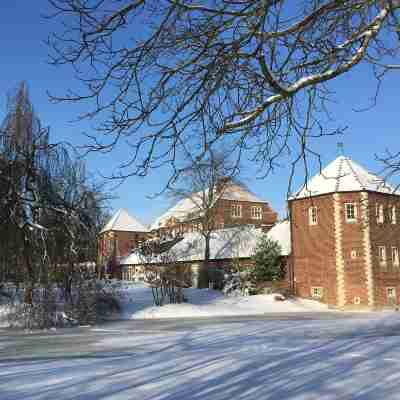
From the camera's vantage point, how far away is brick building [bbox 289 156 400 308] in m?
33.8

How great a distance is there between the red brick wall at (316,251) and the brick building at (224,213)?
333 inches

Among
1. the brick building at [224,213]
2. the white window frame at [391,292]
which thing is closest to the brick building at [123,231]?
the brick building at [224,213]

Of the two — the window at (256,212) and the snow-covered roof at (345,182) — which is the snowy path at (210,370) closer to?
the snow-covered roof at (345,182)

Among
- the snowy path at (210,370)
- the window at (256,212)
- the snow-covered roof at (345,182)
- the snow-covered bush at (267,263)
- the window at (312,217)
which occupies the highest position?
the window at (256,212)

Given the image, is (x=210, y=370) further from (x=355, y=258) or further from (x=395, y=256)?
(x=395, y=256)

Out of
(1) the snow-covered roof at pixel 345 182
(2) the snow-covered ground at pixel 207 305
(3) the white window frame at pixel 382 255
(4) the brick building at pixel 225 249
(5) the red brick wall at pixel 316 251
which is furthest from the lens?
(4) the brick building at pixel 225 249

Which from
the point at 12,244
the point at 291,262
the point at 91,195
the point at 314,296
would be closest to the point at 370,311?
the point at 314,296

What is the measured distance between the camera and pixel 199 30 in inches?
249

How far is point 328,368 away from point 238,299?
88.7 ft

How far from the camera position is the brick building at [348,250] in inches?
1329

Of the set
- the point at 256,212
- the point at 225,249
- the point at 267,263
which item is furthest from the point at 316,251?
the point at 256,212

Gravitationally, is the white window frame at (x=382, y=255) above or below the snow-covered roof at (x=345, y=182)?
below

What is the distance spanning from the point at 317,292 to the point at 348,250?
3638 mm

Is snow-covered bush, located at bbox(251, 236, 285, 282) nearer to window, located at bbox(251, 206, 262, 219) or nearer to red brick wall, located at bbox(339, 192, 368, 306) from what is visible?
red brick wall, located at bbox(339, 192, 368, 306)
